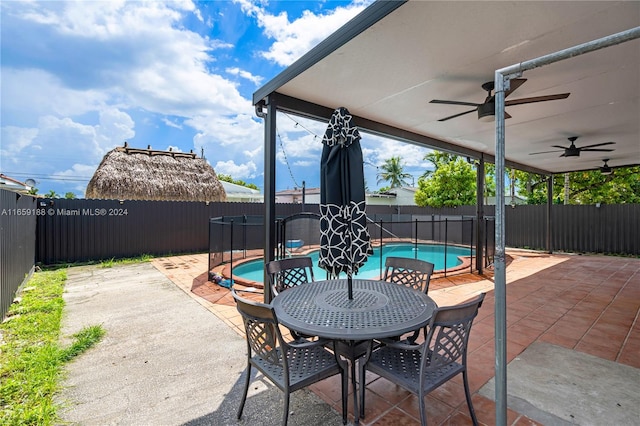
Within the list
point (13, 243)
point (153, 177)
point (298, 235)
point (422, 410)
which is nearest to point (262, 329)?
point (422, 410)

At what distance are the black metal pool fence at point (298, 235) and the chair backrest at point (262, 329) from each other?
7.37ft

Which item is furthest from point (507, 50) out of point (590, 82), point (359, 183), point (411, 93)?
point (359, 183)

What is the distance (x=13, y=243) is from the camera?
4.25m

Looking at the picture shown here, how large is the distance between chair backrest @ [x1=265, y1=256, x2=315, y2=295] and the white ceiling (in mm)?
1885

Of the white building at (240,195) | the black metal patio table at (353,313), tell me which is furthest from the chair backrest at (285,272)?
the white building at (240,195)

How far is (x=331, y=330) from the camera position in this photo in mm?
1771

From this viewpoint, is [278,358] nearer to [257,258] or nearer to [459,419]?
[459,419]

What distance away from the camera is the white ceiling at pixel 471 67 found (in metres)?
2.11

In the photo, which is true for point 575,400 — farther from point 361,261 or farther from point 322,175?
point 322,175

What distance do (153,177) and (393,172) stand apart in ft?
96.0

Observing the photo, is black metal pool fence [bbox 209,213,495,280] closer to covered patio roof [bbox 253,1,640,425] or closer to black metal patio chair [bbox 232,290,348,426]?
covered patio roof [bbox 253,1,640,425]

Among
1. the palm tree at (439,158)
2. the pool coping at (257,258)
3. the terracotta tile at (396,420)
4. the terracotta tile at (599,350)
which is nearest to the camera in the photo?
the terracotta tile at (396,420)

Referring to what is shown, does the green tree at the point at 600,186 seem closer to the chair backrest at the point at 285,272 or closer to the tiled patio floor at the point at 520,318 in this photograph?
the tiled patio floor at the point at 520,318

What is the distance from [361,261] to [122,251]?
8021 millimetres
